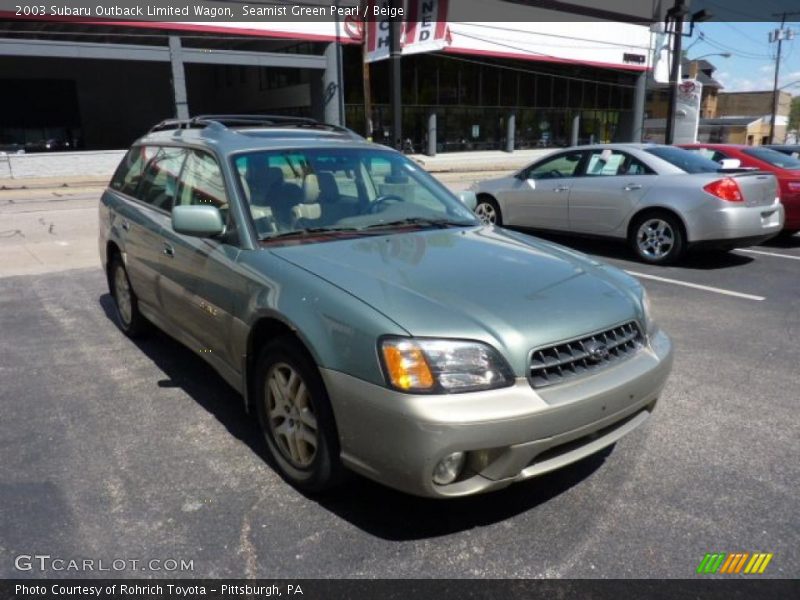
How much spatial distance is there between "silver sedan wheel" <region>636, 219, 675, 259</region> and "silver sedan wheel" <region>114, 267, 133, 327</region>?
6.12 metres

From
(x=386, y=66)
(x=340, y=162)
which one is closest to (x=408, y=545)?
(x=340, y=162)

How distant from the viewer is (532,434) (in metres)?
2.46

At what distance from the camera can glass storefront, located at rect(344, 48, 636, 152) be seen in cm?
3691

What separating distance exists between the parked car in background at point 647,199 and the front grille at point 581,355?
A: 546 cm

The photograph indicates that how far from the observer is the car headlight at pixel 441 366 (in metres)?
2.44

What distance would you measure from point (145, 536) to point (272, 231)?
62.2 inches

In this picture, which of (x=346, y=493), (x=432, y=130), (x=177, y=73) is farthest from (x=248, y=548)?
(x=432, y=130)

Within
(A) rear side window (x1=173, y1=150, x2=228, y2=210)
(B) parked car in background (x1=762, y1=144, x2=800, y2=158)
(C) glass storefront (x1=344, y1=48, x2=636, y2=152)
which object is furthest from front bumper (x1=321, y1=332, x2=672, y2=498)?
(C) glass storefront (x1=344, y1=48, x2=636, y2=152)

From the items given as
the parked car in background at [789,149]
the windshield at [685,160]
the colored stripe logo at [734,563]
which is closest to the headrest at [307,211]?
the colored stripe logo at [734,563]

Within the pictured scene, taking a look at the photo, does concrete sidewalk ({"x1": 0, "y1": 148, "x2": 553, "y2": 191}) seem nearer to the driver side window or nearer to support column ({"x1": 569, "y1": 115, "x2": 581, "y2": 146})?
the driver side window

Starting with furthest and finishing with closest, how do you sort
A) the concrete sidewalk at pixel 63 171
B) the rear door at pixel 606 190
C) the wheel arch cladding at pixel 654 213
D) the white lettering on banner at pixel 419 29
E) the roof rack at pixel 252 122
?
the concrete sidewalk at pixel 63 171 < the white lettering on banner at pixel 419 29 < the rear door at pixel 606 190 < the wheel arch cladding at pixel 654 213 < the roof rack at pixel 252 122

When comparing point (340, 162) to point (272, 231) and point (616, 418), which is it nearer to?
point (272, 231)

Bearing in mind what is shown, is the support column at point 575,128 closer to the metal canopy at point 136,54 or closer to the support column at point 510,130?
the support column at point 510,130

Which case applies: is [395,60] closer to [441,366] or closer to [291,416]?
[291,416]
